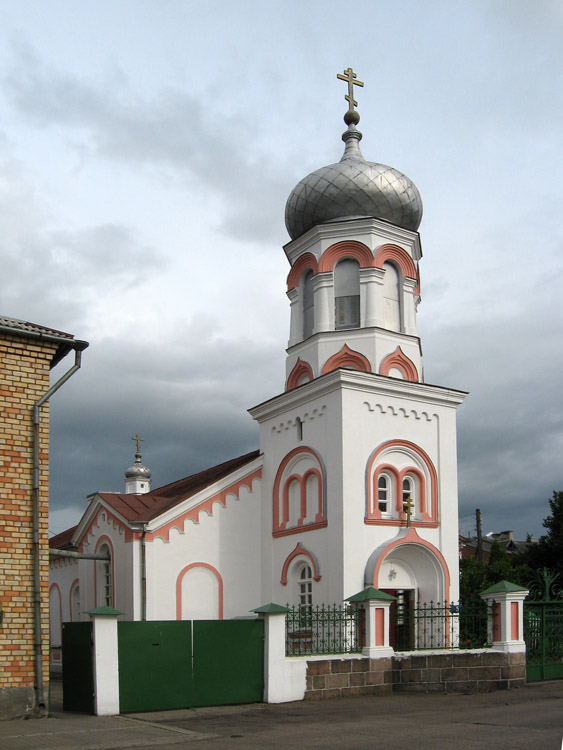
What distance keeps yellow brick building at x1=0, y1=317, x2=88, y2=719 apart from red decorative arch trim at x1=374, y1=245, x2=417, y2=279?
986 cm

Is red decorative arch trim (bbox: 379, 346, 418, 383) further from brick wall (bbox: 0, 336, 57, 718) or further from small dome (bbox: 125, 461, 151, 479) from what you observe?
small dome (bbox: 125, 461, 151, 479)

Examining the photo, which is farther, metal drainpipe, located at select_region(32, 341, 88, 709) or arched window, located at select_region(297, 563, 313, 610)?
arched window, located at select_region(297, 563, 313, 610)

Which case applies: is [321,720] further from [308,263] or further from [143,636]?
[308,263]

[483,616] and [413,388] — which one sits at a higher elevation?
[413,388]

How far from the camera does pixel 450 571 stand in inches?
760

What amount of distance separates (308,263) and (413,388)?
432 centimetres

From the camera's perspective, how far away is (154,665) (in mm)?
13086

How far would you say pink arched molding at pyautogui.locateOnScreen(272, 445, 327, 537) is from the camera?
1912cm

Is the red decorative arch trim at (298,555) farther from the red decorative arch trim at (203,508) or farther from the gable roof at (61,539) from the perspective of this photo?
the gable roof at (61,539)

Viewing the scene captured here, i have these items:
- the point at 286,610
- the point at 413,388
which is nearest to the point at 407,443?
the point at 413,388

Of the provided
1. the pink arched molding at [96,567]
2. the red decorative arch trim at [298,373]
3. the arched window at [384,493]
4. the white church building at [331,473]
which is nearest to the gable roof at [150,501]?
the white church building at [331,473]

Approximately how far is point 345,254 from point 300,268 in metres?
1.42

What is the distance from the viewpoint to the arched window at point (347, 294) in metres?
20.8

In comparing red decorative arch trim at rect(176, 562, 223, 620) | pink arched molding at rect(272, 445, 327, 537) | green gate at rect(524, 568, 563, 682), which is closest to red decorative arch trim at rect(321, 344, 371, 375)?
pink arched molding at rect(272, 445, 327, 537)
